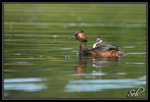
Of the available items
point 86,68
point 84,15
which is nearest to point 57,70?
point 86,68

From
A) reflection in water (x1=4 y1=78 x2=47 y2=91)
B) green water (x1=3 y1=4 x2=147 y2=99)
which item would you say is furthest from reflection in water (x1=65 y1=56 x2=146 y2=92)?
reflection in water (x1=4 y1=78 x2=47 y2=91)

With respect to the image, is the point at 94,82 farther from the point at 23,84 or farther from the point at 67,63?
the point at 67,63

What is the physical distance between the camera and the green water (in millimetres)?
9867

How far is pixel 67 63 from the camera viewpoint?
12.9m

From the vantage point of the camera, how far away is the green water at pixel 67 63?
9.87m

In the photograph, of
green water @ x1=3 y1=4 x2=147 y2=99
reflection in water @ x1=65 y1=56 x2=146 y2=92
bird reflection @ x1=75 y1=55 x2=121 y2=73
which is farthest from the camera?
bird reflection @ x1=75 y1=55 x2=121 y2=73

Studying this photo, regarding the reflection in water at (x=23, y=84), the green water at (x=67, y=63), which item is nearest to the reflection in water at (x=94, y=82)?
the green water at (x=67, y=63)

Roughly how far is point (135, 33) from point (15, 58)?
718cm

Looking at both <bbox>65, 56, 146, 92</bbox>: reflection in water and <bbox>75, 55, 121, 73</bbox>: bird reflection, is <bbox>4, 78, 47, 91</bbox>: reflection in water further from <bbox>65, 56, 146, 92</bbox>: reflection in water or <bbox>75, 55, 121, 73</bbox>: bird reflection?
<bbox>75, 55, 121, 73</bbox>: bird reflection

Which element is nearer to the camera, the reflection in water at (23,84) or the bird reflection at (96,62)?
the reflection in water at (23,84)

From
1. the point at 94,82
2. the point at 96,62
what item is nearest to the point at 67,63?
the point at 96,62

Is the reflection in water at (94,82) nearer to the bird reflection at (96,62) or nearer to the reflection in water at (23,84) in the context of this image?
the bird reflection at (96,62)

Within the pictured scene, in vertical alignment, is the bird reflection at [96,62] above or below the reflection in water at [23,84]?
→ above

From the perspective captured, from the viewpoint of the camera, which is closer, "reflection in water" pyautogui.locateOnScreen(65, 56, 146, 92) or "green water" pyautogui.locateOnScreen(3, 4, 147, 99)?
"green water" pyautogui.locateOnScreen(3, 4, 147, 99)
